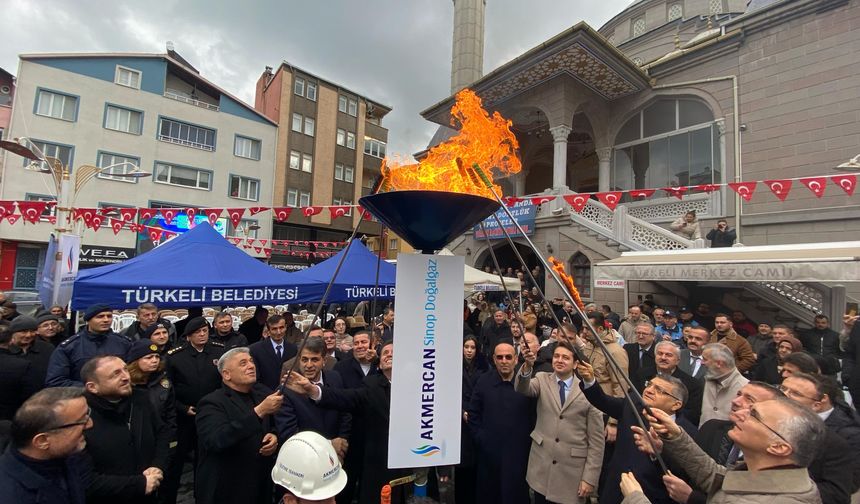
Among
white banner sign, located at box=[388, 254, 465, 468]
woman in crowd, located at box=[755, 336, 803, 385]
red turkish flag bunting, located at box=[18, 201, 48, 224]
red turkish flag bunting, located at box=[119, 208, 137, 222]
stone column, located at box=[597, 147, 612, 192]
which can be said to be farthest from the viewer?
stone column, located at box=[597, 147, 612, 192]

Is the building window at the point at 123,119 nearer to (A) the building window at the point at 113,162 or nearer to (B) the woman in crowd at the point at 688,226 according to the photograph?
(A) the building window at the point at 113,162

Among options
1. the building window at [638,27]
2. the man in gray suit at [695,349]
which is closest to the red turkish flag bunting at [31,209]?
the man in gray suit at [695,349]

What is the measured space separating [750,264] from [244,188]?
28.4 metres

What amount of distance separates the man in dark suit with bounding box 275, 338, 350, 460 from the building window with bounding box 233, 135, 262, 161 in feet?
94.0

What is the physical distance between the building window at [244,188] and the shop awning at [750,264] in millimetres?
24969

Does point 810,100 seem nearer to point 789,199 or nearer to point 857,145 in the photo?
point 857,145

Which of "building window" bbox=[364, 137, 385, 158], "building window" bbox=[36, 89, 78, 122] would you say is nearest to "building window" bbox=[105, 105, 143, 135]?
"building window" bbox=[36, 89, 78, 122]

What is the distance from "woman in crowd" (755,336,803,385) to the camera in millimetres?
4602

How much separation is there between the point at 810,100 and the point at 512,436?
606 inches

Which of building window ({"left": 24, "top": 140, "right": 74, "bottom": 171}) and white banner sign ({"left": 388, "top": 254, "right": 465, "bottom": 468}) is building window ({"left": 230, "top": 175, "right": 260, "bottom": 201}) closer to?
building window ({"left": 24, "top": 140, "right": 74, "bottom": 171})

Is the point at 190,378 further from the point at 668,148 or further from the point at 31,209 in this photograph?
the point at 668,148

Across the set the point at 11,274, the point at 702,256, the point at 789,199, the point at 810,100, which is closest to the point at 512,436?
the point at 702,256

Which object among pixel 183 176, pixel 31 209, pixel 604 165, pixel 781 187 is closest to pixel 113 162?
pixel 183 176

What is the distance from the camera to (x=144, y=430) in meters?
2.83
